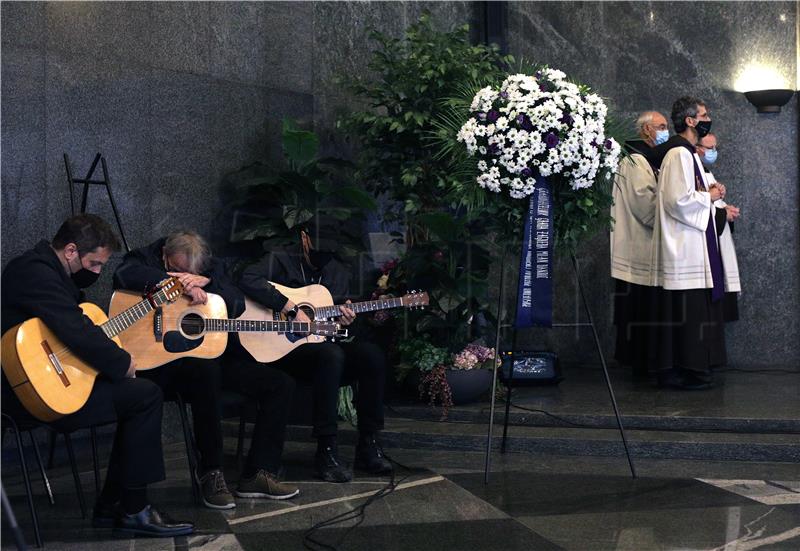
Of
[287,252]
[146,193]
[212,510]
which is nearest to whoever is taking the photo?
[212,510]

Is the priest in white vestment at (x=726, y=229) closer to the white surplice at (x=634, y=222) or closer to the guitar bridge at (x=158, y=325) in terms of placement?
the white surplice at (x=634, y=222)

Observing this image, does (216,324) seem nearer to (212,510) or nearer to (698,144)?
(212,510)

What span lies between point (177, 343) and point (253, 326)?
0.36 metres

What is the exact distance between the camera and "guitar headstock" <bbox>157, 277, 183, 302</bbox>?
167 inches

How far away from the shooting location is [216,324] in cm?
442

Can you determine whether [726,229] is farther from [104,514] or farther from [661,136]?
[104,514]

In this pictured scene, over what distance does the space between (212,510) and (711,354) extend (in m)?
3.50

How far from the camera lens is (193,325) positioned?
14.4ft

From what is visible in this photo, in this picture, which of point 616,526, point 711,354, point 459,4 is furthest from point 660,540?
point 459,4

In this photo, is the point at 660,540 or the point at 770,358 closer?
the point at 660,540

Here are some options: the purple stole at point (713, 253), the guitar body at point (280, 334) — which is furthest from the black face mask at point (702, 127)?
the guitar body at point (280, 334)

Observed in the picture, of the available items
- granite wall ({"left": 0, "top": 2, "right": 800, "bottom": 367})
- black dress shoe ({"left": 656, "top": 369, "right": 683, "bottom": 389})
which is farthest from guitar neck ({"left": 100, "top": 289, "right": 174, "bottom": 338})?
black dress shoe ({"left": 656, "top": 369, "right": 683, "bottom": 389})

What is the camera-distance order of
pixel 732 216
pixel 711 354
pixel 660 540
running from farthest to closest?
pixel 732 216, pixel 711 354, pixel 660 540

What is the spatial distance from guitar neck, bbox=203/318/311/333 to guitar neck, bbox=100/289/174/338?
9.9 inches
